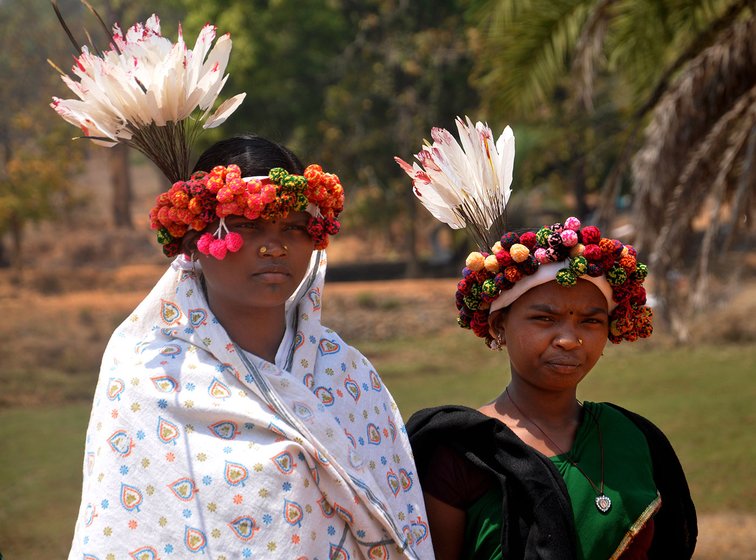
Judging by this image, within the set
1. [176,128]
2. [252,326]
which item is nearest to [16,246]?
[176,128]

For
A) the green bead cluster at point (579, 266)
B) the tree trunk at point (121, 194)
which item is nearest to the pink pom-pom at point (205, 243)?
the green bead cluster at point (579, 266)

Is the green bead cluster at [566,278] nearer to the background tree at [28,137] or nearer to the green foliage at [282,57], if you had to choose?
the green foliage at [282,57]

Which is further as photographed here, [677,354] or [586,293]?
[677,354]

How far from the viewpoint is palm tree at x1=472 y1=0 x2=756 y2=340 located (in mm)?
7094

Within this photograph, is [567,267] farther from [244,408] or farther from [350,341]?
[350,341]

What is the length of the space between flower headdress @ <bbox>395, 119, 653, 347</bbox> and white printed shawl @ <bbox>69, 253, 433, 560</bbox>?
19.0 inches

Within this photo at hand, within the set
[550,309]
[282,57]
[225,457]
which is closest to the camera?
[225,457]

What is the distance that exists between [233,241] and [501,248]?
763 millimetres

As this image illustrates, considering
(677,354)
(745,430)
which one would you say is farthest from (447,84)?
(745,430)

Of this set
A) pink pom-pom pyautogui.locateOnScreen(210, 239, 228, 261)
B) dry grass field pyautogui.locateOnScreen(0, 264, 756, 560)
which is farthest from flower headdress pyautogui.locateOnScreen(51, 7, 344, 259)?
dry grass field pyautogui.locateOnScreen(0, 264, 756, 560)

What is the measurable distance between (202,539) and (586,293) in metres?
1.20

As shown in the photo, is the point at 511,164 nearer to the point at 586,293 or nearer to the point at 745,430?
the point at 586,293

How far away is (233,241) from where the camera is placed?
2.74 meters

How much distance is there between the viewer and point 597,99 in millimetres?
22344
